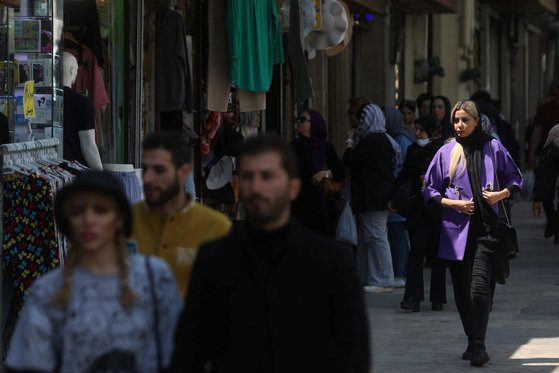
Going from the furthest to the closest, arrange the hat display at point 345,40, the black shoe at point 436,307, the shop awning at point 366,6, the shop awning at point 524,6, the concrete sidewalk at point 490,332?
the shop awning at point 524,6
the shop awning at point 366,6
the hat display at point 345,40
the black shoe at point 436,307
the concrete sidewalk at point 490,332

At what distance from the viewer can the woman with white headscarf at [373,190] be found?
14.4 metres

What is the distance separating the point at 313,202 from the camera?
1486cm

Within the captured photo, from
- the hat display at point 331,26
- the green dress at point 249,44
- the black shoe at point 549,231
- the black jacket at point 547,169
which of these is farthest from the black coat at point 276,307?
the black shoe at point 549,231

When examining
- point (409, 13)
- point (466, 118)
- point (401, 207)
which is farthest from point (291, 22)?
point (409, 13)

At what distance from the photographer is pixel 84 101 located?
1001cm

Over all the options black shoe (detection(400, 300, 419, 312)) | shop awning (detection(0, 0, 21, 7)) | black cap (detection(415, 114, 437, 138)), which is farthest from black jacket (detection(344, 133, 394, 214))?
shop awning (detection(0, 0, 21, 7))

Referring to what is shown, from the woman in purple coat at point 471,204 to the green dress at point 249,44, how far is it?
3.30m

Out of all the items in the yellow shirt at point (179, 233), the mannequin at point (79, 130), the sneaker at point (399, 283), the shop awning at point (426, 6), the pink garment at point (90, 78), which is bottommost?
the sneaker at point (399, 283)

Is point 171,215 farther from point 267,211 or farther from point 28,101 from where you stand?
point 28,101

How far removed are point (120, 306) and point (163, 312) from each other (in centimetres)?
17

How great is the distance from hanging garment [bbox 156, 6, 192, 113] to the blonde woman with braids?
811cm

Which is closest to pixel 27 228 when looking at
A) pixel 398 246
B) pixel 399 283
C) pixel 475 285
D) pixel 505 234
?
pixel 475 285

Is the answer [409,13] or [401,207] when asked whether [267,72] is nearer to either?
[401,207]

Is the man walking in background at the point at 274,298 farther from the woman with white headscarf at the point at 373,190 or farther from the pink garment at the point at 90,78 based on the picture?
the woman with white headscarf at the point at 373,190
